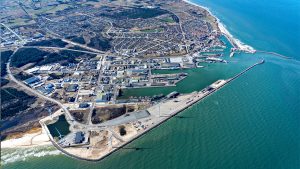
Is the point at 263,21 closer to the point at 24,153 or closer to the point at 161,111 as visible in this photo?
the point at 161,111

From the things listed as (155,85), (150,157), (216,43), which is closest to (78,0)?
(216,43)

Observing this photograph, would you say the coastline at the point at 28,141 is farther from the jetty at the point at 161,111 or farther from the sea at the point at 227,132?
the sea at the point at 227,132

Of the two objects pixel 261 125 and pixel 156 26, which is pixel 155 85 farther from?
pixel 156 26

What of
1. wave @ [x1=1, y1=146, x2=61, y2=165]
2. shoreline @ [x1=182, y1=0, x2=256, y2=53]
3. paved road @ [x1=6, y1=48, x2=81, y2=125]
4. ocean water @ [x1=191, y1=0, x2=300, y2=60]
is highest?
ocean water @ [x1=191, y1=0, x2=300, y2=60]

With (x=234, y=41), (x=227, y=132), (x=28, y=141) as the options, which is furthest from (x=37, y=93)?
(x=234, y=41)

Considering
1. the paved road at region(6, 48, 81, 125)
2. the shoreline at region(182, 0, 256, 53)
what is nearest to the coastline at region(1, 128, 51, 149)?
the paved road at region(6, 48, 81, 125)

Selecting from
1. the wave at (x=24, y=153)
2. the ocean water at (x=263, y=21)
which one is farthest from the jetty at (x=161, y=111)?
the ocean water at (x=263, y=21)

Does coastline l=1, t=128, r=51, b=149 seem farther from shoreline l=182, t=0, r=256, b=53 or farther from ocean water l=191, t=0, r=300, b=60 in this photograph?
ocean water l=191, t=0, r=300, b=60

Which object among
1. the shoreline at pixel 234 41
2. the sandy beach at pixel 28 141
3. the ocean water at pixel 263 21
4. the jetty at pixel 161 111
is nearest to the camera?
the jetty at pixel 161 111

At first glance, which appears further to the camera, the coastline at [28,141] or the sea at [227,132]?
the coastline at [28,141]
